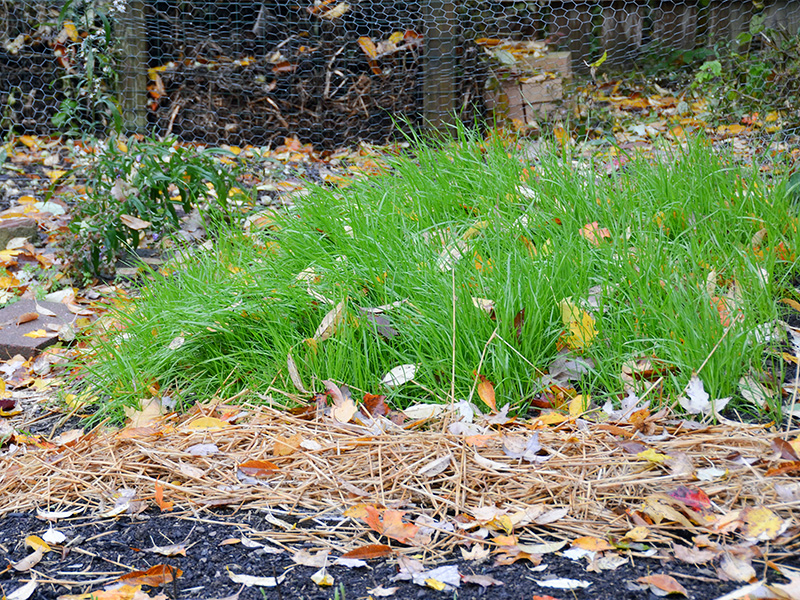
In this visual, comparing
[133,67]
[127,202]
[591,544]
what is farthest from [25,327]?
[133,67]

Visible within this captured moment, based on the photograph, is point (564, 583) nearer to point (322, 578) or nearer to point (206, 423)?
point (322, 578)

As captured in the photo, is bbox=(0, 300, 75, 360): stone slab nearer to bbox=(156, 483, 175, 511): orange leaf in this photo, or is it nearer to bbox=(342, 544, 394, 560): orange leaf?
bbox=(156, 483, 175, 511): orange leaf

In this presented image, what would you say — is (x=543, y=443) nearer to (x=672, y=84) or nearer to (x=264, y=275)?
(x=264, y=275)

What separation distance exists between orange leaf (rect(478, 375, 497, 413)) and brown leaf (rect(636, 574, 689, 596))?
0.68 meters

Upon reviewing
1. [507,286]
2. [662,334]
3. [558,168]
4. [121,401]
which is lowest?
[121,401]

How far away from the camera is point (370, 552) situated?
1.37 m

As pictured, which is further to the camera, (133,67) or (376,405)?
(133,67)

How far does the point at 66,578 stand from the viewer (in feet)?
4.46

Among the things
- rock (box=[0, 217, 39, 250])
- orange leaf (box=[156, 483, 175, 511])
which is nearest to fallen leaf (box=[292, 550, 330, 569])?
orange leaf (box=[156, 483, 175, 511])

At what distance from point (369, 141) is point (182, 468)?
424cm

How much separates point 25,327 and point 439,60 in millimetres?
3276

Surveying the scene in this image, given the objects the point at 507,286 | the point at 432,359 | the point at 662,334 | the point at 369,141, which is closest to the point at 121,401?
the point at 432,359

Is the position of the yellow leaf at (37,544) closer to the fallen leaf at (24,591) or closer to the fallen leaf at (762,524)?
the fallen leaf at (24,591)

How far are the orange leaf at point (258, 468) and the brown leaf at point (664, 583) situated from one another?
0.86 m
